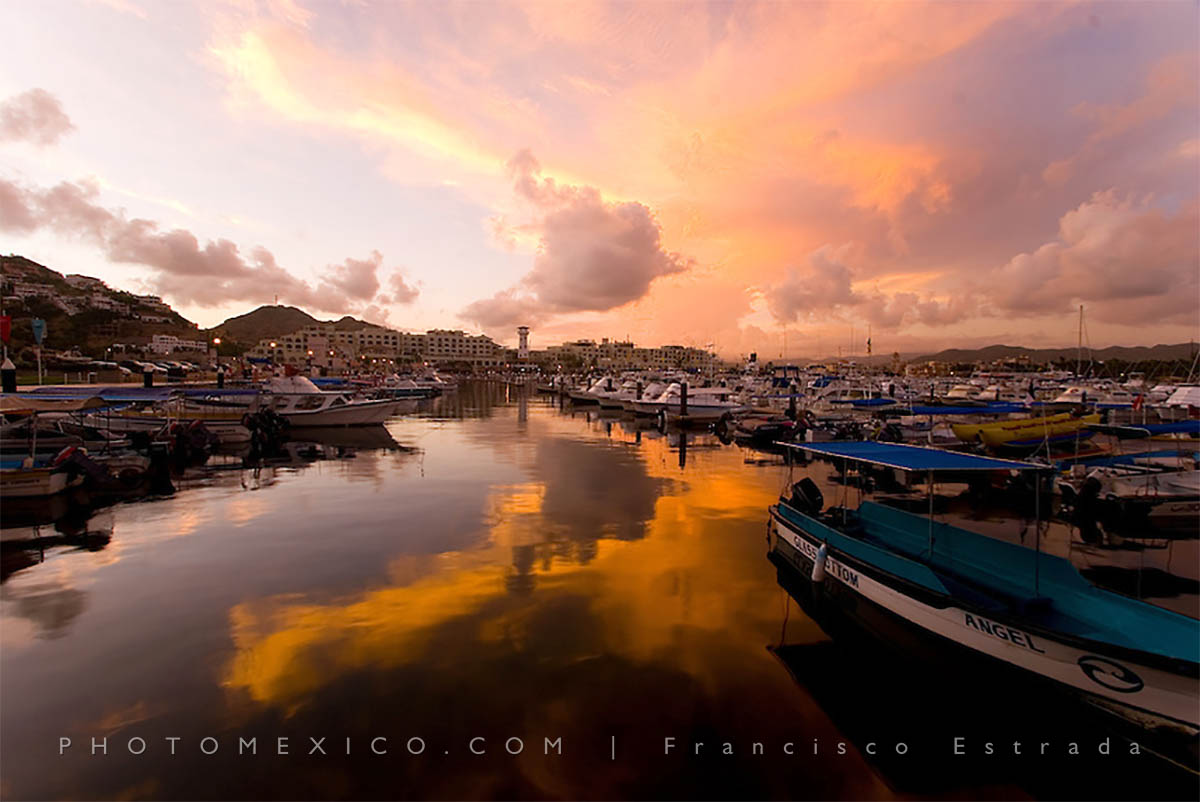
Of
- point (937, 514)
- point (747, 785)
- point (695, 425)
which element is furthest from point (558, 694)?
point (695, 425)

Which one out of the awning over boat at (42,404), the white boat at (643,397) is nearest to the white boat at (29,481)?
the awning over boat at (42,404)

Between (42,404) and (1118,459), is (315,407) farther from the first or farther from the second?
(1118,459)

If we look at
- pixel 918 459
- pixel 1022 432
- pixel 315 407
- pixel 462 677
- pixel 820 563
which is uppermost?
pixel 918 459

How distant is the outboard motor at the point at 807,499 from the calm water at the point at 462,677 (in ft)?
5.82

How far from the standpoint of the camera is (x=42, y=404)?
19656 millimetres

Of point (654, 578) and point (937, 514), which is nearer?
point (654, 578)

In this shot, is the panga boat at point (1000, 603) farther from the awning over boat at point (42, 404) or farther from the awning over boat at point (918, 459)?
the awning over boat at point (42, 404)

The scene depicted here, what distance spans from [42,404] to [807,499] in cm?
2765

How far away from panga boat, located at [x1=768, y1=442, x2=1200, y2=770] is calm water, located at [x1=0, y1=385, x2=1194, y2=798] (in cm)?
90

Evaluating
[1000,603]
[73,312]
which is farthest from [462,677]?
[73,312]

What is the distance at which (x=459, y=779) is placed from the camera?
6.64 m

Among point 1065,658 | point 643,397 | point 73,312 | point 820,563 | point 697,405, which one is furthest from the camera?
point 73,312

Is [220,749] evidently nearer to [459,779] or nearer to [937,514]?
[459,779]

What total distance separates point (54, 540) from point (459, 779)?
16446mm
